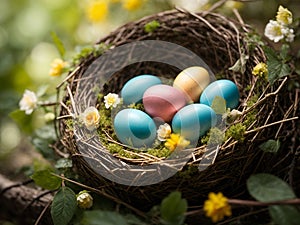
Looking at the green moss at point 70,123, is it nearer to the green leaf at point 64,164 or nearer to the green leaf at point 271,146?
the green leaf at point 64,164

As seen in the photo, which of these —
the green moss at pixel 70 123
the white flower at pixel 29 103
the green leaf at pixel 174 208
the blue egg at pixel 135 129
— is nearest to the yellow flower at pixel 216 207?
the green leaf at pixel 174 208

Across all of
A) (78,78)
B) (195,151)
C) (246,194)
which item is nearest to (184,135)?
(195,151)

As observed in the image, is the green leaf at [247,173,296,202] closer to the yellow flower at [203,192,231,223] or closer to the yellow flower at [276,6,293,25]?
the yellow flower at [203,192,231,223]

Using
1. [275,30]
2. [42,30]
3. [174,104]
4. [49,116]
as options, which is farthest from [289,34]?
[42,30]

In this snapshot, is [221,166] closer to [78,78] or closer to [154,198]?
[154,198]

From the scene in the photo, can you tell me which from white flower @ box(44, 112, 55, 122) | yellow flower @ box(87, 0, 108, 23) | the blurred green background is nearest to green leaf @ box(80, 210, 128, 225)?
white flower @ box(44, 112, 55, 122)

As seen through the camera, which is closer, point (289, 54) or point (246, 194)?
point (246, 194)
